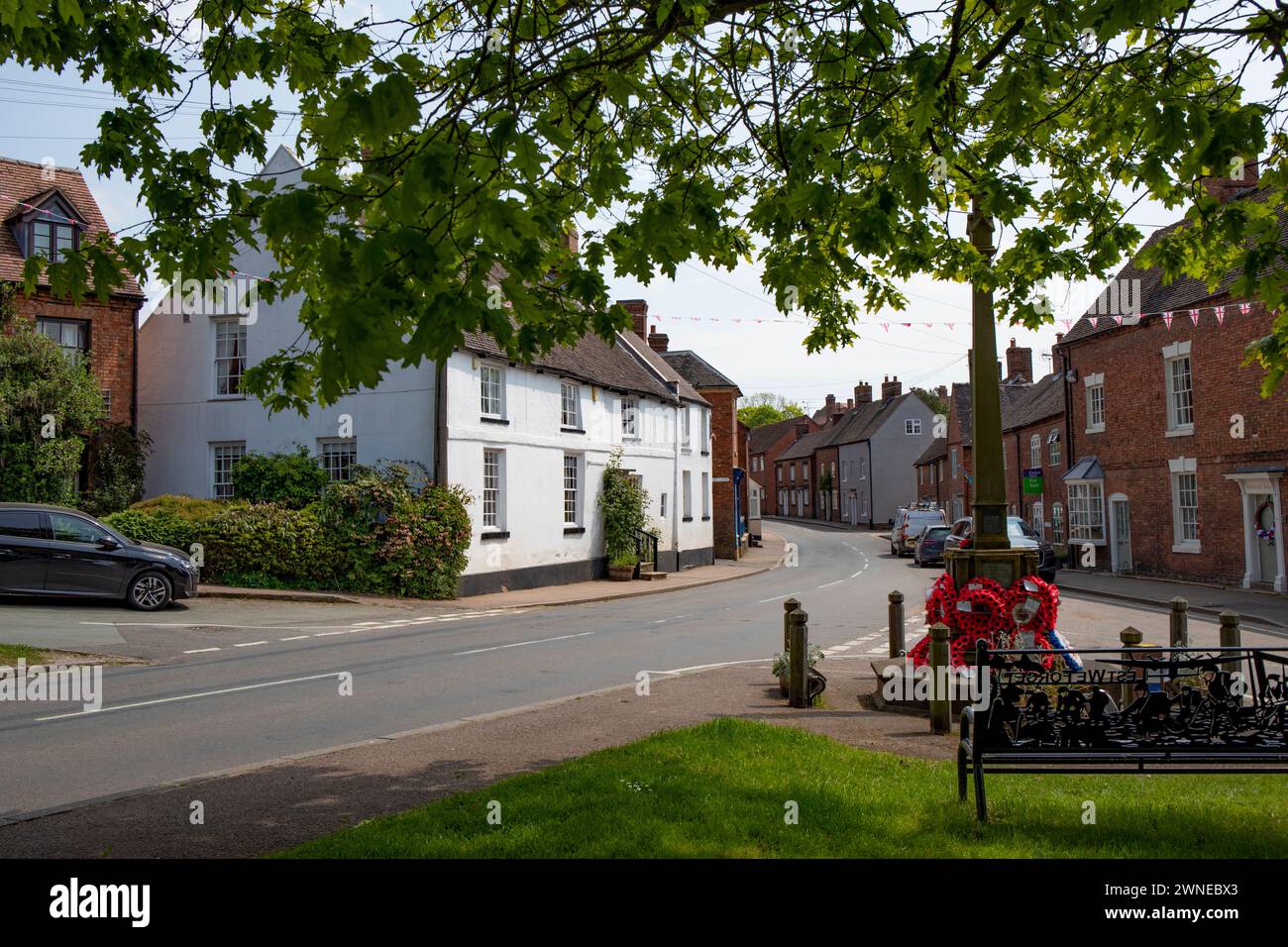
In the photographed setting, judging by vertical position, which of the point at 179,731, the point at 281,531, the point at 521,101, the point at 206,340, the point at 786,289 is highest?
the point at 206,340

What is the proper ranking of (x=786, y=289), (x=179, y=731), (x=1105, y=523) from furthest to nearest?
(x=1105, y=523) < (x=179, y=731) < (x=786, y=289)

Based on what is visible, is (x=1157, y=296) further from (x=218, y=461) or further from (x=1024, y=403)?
(x=218, y=461)

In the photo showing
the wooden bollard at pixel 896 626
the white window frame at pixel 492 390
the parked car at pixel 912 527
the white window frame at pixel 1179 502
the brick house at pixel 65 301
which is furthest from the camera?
the parked car at pixel 912 527

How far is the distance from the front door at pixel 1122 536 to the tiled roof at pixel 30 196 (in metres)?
28.9

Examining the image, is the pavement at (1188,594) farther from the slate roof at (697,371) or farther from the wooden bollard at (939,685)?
the slate roof at (697,371)

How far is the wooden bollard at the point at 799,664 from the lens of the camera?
941 cm

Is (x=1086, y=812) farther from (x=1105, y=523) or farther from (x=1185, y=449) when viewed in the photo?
(x=1105, y=523)

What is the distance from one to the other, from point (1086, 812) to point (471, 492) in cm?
1937

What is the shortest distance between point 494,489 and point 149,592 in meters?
9.45

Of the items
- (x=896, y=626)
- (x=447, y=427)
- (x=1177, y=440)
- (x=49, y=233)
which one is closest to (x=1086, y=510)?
(x=1177, y=440)

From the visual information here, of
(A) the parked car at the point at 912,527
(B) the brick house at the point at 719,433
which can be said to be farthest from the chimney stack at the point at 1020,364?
(B) the brick house at the point at 719,433

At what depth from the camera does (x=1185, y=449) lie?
85.3 ft

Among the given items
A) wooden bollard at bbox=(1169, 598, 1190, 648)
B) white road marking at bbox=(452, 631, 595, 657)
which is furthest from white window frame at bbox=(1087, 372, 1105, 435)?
white road marking at bbox=(452, 631, 595, 657)

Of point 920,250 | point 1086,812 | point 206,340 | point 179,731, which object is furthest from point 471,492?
point 1086,812
